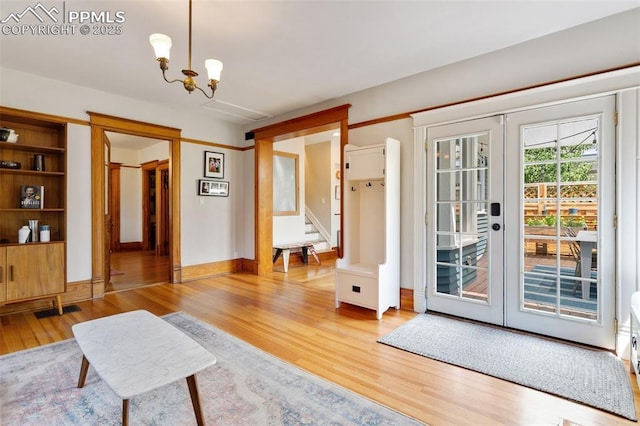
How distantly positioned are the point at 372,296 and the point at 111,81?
3.92 metres

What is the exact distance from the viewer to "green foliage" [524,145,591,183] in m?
2.55

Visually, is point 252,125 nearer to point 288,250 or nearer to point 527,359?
point 288,250

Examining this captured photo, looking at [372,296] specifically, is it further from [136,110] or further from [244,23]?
[136,110]

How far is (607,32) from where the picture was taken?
243 cm

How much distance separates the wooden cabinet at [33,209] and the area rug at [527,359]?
351 cm

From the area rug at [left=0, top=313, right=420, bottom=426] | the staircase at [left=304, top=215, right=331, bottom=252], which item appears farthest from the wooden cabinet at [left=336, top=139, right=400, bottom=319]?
the staircase at [left=304, top=215, right=331, bottom=252]

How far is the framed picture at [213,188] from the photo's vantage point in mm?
5096

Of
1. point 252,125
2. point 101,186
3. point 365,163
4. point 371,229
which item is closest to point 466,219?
point 371,229

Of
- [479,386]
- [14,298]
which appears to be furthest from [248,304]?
[479,386]

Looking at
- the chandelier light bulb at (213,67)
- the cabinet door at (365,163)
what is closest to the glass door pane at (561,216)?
the cabinet door at (365,163)

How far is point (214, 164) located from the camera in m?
5.27

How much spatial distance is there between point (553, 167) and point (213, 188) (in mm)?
4604

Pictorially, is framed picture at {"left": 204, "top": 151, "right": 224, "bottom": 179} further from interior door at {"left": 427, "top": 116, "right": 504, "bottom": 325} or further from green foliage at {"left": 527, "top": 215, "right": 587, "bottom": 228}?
green foliage at {"left": 527, "top": 215, "right": 587, "bottom": 228}

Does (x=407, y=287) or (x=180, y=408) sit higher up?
(x=407, y=287)
